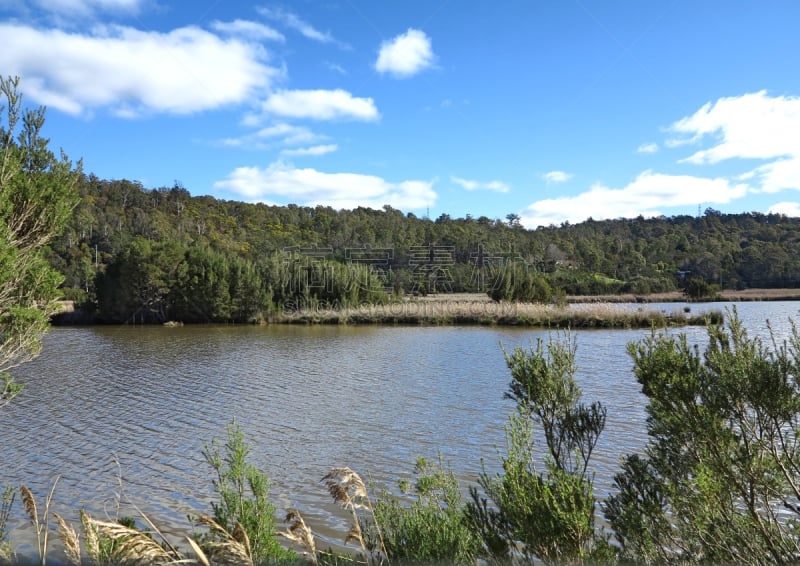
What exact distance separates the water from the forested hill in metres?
24.5

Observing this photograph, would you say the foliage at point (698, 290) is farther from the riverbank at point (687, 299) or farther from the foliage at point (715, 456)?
the foliage at point (715, 456)

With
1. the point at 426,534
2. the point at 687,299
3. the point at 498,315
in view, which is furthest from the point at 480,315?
the point at 426,534

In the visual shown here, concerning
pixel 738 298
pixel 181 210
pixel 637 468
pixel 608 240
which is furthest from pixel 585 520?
pixel 181 210

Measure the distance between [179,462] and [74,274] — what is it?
56859 millimetres

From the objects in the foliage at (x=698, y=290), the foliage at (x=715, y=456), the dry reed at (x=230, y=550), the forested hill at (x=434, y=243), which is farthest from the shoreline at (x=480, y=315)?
the dry reed at (x=230, y=550)

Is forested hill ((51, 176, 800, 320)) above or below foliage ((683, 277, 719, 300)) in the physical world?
above

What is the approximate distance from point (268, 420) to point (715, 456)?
28.4ft

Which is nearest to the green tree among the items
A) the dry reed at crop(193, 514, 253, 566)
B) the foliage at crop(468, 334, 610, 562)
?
the dry reed at crop(193, 514, 253, 566)

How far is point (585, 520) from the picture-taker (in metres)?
3.48

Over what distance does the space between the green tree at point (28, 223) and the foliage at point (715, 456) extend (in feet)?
A: 20.3

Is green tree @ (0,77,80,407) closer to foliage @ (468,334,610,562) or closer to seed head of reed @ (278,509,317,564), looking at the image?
seed head of reed @ (278,509,317,564)

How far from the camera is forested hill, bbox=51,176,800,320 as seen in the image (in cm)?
5661

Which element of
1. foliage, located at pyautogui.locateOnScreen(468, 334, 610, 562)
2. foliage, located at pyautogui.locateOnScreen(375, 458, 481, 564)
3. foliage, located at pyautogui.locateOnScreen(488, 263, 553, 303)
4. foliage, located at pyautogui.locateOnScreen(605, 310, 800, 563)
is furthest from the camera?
foliage, located at pyautogui.locateOnScreen(488, 263, 553, 303)

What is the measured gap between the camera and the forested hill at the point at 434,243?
186ft
